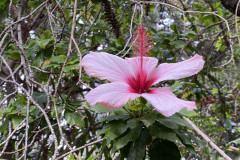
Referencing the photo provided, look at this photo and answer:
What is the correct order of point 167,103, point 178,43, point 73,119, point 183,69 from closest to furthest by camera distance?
point 167,103 < point 183,69 < point 73,119 < point 178,43

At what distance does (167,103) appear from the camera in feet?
1.66

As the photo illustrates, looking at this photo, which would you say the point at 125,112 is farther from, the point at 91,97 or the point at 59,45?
the point at 59,45

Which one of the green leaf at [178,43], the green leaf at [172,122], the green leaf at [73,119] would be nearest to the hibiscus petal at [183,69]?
the green leaf at [172,122]

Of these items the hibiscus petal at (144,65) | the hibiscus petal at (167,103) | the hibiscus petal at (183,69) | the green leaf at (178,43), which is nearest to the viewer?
the hibiscus petal at (167,103)

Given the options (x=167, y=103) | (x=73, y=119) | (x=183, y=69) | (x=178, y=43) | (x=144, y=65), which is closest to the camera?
(x=167, y=103)

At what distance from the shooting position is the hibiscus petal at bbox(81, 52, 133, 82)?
624 millimetres

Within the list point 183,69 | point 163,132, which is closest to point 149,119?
point 163,132

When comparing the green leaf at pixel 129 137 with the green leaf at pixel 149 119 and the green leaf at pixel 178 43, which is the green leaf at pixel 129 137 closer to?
the green leaf at pixel 149 119

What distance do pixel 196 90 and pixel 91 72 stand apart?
4.20ft

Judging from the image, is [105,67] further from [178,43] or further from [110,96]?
[178,43]

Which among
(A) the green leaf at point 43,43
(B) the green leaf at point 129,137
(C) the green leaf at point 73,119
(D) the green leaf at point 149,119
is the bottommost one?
(C) the green leaf at point 73,119

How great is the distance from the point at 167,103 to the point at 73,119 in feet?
2.40

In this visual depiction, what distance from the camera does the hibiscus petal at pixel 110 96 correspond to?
20.6 inches

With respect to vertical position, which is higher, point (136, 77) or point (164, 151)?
point (136, 77)
